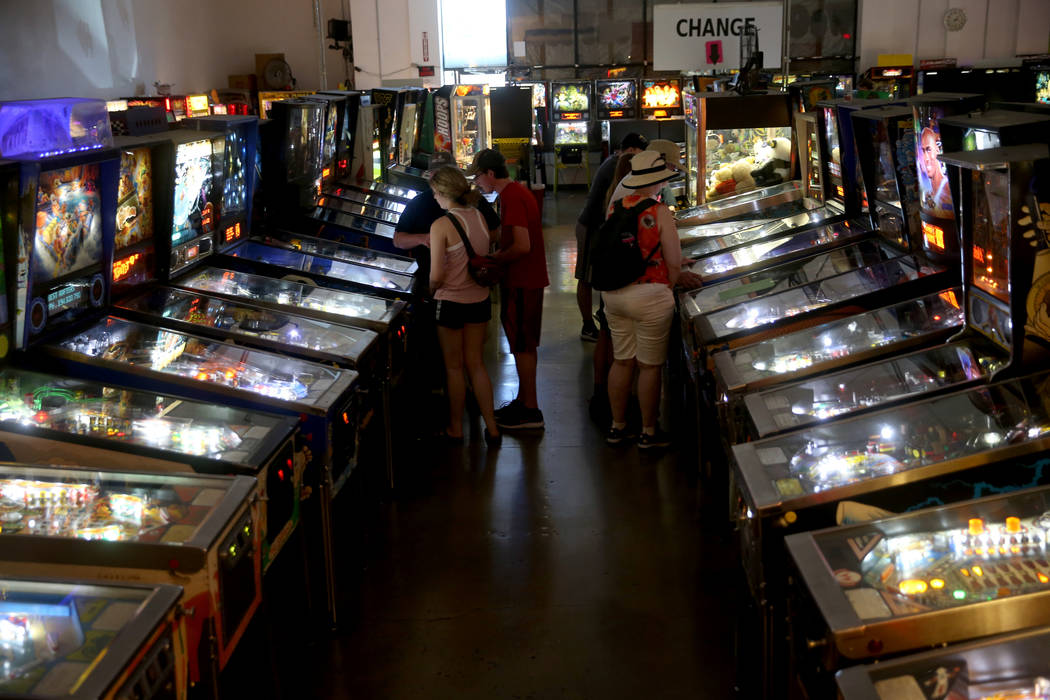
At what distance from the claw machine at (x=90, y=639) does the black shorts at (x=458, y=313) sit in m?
2.89

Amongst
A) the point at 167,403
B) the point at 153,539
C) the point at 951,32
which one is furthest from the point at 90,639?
the point at 951,32

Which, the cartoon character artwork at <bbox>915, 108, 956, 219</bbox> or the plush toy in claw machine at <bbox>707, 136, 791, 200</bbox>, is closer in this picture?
the cartoon character artwork at <bbox>915, 108, 956, 219</bbox>

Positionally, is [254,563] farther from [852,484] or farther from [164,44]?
[164,44]

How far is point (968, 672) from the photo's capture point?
64.4 inches

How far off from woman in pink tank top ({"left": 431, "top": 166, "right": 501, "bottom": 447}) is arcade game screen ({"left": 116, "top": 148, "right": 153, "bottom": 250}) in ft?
4.07

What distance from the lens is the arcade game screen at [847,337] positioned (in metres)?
3.29

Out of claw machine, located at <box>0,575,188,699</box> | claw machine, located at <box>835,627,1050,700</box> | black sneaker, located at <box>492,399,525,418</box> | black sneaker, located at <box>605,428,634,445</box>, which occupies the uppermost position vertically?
claw machine, located at <box>0,575,188,699</box>

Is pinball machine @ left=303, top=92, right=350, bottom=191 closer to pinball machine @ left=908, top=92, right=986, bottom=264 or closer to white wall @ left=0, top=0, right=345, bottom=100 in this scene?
pinball machine @ left=908, top=92, right=986, bottom=264

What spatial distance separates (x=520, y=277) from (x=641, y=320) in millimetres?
768

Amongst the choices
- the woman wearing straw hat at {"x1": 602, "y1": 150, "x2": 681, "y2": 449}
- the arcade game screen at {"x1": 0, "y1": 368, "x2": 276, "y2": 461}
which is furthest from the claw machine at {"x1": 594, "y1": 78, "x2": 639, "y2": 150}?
the arcade game screen at {"x1": 0, "y1": 368, "x2": 276, "y2": 461}

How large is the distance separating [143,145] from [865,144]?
121 inches

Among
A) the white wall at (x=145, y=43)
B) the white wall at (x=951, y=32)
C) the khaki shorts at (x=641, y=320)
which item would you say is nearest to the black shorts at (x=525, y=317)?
the khaki shorts at (x=641, y=320)

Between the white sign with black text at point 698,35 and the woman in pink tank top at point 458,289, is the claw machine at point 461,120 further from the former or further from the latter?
the woman in pink tank top at point 458,289

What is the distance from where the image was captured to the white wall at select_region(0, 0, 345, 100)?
9.53 metres
